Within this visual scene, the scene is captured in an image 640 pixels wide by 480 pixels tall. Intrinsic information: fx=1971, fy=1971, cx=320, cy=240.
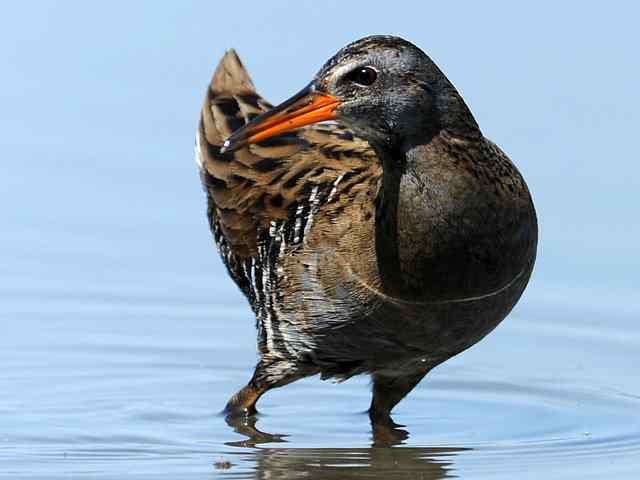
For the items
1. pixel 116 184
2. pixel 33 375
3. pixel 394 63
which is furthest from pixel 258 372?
pixel 116 184

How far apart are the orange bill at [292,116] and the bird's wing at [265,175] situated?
1.86 ft

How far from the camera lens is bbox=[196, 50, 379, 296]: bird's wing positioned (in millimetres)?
9320

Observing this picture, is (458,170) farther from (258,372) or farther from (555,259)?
(555,259)

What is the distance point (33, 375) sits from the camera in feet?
34.0

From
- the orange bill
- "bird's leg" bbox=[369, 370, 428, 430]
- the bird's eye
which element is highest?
the bird's eye

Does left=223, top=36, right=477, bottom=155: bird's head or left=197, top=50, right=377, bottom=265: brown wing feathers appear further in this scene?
left=197, top=50, right=377, bottom=265: brown wing feathers

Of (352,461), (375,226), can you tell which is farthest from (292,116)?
(352,461)

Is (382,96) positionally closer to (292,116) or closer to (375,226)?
(292,116)

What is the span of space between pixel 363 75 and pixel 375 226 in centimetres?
69

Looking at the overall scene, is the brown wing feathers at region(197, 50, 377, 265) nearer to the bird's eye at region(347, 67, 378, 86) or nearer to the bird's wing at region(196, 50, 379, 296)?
the bird's wing at region(196, 50, 379, 296)

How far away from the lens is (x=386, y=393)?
9.75 meters

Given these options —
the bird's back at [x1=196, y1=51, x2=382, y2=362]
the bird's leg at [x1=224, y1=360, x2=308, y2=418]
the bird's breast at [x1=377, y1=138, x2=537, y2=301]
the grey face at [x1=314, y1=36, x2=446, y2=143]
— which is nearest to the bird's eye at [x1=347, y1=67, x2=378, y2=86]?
the grey face at [x1=314, y1=36, x2=446, y2=143]

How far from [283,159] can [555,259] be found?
256 cm

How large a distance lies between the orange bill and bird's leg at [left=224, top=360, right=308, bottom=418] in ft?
4.38
